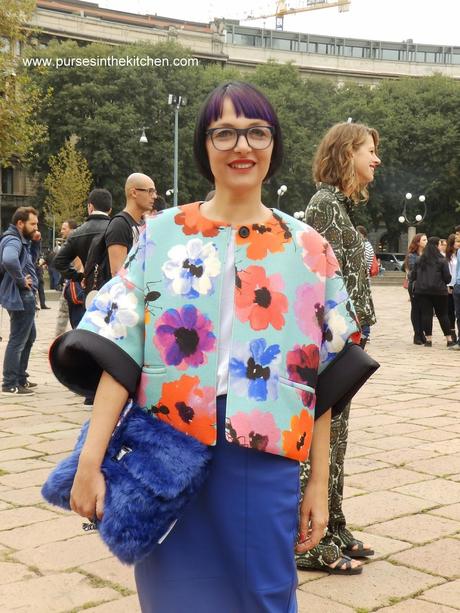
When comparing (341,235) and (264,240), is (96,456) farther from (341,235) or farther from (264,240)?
(341,235)

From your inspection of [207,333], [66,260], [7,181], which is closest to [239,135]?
[207,333]

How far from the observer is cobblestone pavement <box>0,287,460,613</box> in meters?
3.74

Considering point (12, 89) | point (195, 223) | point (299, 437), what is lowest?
point (299, 437)

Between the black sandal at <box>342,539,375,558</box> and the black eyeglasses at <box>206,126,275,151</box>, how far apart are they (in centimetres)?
236

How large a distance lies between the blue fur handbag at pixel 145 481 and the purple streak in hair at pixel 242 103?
756 mm

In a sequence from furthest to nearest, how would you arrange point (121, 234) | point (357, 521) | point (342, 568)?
point (121, 234) → point (357, 521) → point (342, 568)

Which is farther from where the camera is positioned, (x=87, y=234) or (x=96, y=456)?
(x=87, y=234)

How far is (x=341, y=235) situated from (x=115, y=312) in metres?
1.91

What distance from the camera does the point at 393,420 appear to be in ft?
26.0

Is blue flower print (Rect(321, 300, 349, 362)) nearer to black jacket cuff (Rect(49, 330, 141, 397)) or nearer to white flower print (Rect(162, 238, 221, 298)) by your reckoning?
white flower print (Rect(162, 238, 221, 298))

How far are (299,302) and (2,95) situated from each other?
96.8 feet

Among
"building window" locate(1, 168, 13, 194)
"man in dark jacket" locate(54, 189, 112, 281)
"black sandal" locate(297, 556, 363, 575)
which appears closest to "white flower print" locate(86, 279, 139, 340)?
"black sandal" locate(297, 556, 363, 575)

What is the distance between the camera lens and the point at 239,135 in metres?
2.30

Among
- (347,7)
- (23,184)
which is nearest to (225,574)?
(23,184)
